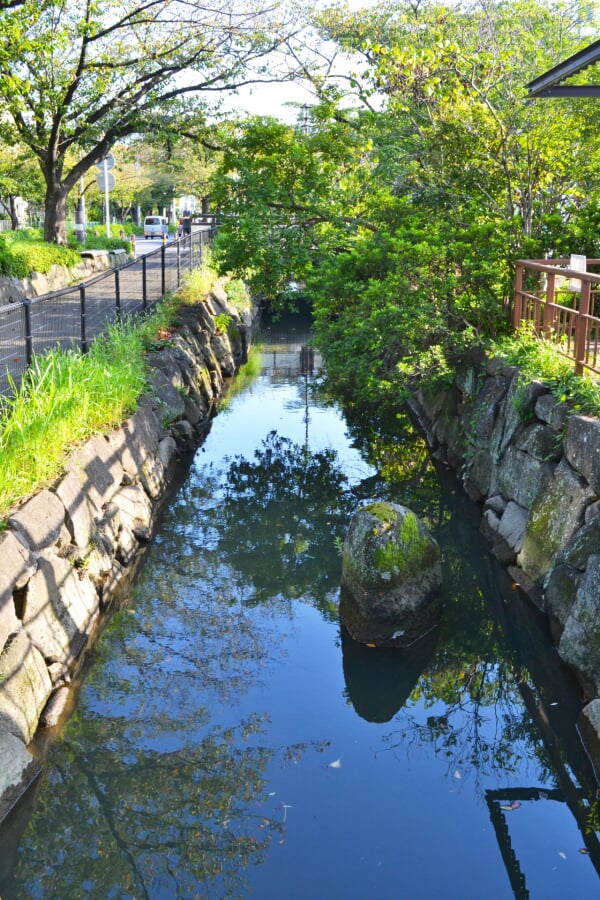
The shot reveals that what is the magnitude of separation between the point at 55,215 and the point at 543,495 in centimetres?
2013

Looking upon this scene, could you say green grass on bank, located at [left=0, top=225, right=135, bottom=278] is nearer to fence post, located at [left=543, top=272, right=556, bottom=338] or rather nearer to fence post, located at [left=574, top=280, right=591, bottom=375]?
fence post, located at [left=543, top=272, right=556, bottom=338]

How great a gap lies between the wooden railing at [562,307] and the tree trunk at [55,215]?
1607 centimetres

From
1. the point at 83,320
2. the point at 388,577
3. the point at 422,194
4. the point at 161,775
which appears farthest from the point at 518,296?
the point at 161,775

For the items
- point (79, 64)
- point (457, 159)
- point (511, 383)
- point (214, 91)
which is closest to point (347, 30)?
point (214, 91)

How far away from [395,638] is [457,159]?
844 centimetres

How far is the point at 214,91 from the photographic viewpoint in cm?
2305

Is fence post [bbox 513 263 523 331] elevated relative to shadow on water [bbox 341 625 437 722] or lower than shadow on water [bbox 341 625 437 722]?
elevated

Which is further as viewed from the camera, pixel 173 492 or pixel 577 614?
pixel 173 492

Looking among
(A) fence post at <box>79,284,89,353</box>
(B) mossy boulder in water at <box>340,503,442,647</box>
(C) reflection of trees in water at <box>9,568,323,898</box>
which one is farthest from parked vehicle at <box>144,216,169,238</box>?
(C) reflection of trees in water at <box>9,568,323,898</box>

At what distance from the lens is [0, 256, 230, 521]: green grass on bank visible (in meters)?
7.42

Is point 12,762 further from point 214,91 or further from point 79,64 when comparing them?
point 214,91

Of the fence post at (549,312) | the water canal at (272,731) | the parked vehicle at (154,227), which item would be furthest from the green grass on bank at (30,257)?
the parked vehicle at (154,227)

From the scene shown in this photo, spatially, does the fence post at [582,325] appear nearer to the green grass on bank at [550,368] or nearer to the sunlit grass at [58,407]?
the green grass on bank at [550,368]

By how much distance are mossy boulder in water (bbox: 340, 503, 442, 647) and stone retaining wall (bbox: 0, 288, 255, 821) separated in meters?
2.26
